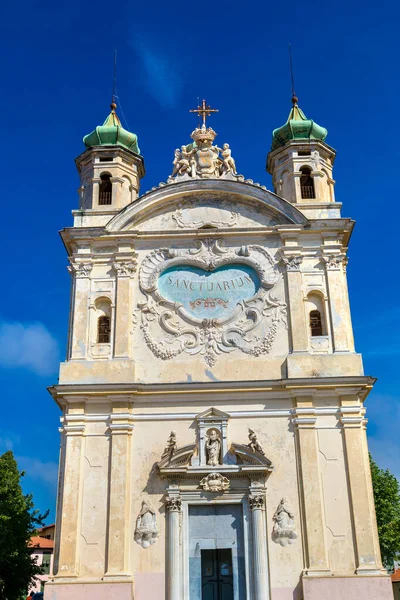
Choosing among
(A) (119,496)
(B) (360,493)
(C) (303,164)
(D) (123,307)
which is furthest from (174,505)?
(C) (303,164)

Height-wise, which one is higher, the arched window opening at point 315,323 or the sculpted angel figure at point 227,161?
the sculpted angel figure at point 227,161

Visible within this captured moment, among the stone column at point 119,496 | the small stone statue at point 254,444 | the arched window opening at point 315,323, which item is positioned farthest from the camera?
the arched window opening at point 315,323

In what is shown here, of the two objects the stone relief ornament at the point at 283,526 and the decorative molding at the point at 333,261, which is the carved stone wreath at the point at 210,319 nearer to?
the decorative molding at the point at 333,261

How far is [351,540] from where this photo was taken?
55.2 ft

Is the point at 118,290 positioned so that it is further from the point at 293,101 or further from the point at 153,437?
the point at 293,101

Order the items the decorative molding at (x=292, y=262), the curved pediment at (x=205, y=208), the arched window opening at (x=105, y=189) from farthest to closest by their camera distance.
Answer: the arched window opening at (x=105, y=189) → the curved pediment at (x=205, y=208) → the decorative molding at (x=292, y=262)

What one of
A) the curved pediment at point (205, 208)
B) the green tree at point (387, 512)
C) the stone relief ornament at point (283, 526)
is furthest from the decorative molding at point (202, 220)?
the green tree at point (387, 512)

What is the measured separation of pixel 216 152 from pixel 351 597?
12991mm

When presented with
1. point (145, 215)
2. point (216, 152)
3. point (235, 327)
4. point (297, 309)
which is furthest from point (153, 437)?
point (216, 152)

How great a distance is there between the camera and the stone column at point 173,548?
16328 mm

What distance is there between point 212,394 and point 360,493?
Result: 14.3 feet

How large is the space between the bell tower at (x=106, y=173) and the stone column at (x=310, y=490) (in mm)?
8135

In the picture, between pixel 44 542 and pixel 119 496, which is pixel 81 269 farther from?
pixel 44 542

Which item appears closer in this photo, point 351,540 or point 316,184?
point 351,540
